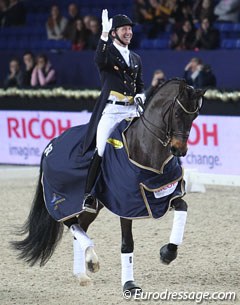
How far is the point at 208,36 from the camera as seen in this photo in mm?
13594

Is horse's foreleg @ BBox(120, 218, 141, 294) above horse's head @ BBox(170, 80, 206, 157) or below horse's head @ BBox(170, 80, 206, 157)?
below

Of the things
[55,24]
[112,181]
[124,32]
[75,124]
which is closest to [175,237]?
[112,181]

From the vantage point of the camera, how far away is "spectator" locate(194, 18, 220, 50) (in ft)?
44.5

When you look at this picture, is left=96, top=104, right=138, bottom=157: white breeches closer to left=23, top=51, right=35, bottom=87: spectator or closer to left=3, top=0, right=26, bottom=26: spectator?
left=23, top=51, right=35, bottom=87: spectator

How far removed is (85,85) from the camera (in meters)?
14.8

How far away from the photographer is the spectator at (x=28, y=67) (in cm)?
1486

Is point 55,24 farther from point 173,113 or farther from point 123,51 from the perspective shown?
point 173,113

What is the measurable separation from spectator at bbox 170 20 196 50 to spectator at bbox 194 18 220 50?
0.24 m

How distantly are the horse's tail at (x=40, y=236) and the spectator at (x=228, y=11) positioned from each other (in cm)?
782

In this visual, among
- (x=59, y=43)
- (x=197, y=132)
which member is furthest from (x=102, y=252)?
(x=59, y=43)

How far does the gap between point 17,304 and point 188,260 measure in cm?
200

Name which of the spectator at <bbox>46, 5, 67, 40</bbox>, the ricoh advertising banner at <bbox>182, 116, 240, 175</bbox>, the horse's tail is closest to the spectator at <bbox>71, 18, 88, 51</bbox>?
the spectator at <bbox>46, 5, 67, 40</bbox>

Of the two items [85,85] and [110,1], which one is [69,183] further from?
[110,1]

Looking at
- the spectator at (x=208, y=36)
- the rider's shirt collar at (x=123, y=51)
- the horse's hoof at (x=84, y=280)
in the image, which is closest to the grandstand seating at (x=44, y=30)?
the spectator at (x=208, y=36)
